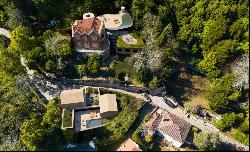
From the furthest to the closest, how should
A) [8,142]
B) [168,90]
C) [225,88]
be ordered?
1. [168,90]
2. [225,88]
3. [8,142]

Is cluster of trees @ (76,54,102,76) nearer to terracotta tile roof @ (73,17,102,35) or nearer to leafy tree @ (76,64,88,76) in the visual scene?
leafy tree @ (76,64,88,76)

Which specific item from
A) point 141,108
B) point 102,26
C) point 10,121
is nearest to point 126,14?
point 102,26

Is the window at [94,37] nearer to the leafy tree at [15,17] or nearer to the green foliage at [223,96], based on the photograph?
the leafy tree at [15,17]

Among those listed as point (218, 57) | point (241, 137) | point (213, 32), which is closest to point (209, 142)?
point (241, 137)

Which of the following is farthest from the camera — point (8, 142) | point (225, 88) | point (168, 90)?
point (168, 90)

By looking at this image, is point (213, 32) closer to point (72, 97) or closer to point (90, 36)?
point (90, 36)

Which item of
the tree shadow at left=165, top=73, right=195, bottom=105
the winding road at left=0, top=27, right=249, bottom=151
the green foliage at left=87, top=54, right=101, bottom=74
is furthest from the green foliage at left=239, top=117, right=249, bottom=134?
the green foliage at left=87, top=54, right=101, bottom=74

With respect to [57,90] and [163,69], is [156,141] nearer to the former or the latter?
[163,69]
